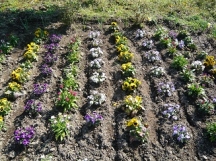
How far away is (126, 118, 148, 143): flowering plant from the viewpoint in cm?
776

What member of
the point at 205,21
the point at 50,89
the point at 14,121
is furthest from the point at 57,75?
the point at 205,21

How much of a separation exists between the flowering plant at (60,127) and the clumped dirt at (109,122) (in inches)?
5.4

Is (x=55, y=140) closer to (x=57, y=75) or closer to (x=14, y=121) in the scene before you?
(x=14, y=121)

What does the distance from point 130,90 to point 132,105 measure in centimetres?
71

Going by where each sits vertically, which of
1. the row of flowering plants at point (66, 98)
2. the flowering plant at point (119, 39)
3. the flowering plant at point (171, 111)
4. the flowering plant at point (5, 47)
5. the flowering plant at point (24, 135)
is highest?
the flowering plant at point (171, 111)

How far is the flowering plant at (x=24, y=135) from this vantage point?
7.79 metres

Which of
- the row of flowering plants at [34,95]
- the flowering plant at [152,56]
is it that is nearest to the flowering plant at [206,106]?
the flowering plant at [152,56]

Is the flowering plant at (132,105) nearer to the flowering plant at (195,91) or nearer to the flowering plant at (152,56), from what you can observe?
the flowering plant at (195,91)

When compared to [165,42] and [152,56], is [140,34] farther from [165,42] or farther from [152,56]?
[152,56]

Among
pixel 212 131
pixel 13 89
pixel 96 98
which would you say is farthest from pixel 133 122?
pixel 13 89

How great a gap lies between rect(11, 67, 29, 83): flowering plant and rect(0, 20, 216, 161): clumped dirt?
0.62 feet

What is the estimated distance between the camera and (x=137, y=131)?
777 centimetres

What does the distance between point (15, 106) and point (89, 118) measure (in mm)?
2134

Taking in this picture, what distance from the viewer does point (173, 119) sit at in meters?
8.27
